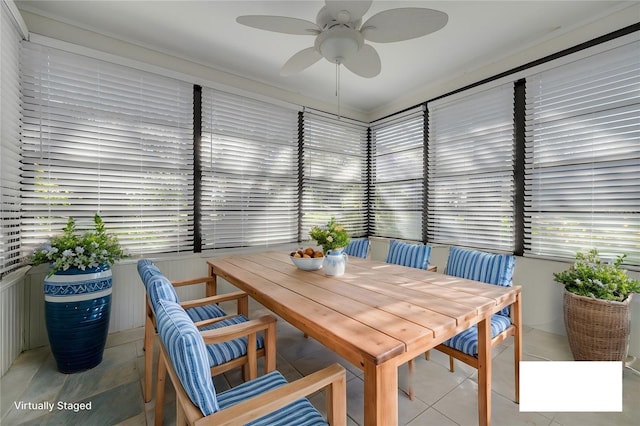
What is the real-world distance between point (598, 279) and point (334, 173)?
128 inches

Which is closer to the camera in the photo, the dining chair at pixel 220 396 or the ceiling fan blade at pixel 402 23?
the dining chair at pixel 220 396

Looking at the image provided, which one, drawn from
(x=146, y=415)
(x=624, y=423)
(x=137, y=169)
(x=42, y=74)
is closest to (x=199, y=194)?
(x=137, y=169)

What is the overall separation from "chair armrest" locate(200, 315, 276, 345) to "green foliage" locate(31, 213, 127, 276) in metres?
1.45

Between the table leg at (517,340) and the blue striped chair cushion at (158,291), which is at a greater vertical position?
the blue striped chair cushion at (158,291)

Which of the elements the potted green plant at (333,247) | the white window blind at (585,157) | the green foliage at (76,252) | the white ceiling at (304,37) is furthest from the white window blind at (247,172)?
the white window blind at (585,157)

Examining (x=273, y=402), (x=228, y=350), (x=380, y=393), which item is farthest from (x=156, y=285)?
(x=380, y=393)

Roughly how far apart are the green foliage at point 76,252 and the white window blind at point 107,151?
1.28 ft

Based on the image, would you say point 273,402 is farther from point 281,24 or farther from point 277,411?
point 281,24

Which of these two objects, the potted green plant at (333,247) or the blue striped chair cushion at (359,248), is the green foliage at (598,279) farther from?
the potted green plant at (333,247)

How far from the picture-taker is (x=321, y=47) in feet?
6.31

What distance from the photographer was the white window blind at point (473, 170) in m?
3.11

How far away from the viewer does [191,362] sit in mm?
868

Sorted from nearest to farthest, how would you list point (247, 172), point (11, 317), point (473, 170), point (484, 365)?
point (484, 365) → point (11, 317) → point (473, 170) → point (247, 172)

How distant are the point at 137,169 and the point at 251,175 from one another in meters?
1.25
